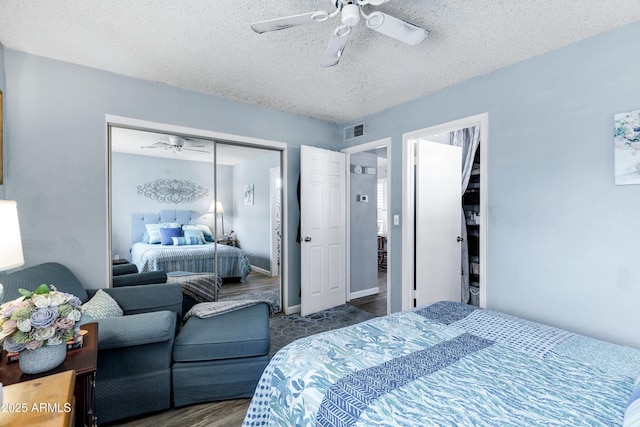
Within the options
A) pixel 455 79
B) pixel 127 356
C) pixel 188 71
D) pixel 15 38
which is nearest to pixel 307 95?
pixel 188 71

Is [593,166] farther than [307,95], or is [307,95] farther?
[307,95]

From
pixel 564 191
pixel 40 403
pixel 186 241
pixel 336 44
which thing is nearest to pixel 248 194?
pixel 186 241

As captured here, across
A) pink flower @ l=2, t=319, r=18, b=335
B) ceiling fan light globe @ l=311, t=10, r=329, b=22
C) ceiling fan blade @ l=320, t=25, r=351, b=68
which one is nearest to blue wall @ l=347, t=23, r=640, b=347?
ceiling fan blade @ l=320, t=25, r=351, b=68

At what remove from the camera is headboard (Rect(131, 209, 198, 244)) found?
113 inches

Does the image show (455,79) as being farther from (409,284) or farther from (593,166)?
(409,284)

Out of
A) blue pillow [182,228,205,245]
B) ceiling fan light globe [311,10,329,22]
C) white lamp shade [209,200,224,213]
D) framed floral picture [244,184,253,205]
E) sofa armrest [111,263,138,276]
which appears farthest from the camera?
framed floral picture [244,184,253,205]

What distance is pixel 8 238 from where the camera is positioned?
3.87 ft

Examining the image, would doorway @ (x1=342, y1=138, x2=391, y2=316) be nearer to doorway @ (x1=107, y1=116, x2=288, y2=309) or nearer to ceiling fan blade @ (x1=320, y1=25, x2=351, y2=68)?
doorway @ (x1=107, y1=116, x2=288, y2=309)

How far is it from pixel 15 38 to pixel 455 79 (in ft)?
11.8

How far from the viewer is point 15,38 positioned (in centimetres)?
213

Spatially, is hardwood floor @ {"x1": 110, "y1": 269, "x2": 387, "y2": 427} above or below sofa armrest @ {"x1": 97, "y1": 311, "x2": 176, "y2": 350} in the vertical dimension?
→ below

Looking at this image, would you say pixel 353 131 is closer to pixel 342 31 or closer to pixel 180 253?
pixel 342 31

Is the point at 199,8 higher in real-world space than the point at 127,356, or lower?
higher

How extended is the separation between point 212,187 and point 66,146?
1.28m
